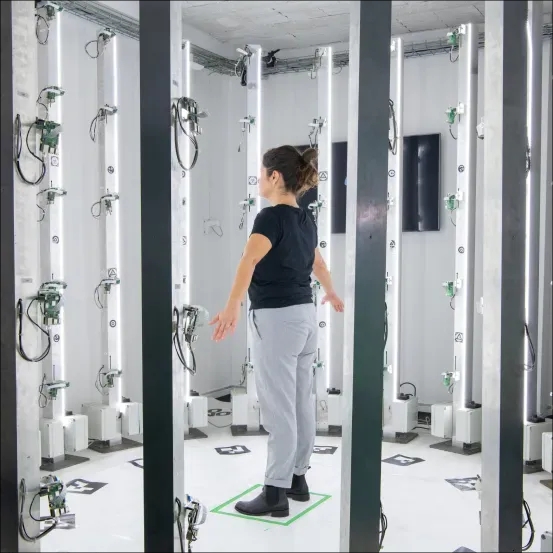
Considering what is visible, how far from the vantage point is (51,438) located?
429 cm

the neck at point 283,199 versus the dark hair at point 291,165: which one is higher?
the dark hair at point 291,165

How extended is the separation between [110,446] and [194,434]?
26.1 inches

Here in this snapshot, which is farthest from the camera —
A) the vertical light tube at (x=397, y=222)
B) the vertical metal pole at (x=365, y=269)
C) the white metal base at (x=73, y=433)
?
the vertical light tube at (x=397, y=222)

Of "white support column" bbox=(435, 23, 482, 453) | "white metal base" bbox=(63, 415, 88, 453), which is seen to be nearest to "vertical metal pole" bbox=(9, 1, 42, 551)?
"white metal base" bbox=(63, 415, 88, 453)

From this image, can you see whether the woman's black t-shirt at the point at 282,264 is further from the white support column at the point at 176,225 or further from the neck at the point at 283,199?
the white support column at the point at 176,225

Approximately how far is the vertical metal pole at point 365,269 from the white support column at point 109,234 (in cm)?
323

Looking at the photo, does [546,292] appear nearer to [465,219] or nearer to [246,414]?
[465,219]

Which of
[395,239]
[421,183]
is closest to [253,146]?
[395,239]

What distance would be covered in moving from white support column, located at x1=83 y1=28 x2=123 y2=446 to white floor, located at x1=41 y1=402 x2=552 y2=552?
1.60 feet

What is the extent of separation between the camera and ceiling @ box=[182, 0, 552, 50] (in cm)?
525

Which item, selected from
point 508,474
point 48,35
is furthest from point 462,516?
point 48,35

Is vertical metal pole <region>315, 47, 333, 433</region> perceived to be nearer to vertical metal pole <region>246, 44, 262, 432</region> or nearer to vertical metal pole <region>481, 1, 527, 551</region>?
vertical metal pole <region>246, 44, 262, 432</region>

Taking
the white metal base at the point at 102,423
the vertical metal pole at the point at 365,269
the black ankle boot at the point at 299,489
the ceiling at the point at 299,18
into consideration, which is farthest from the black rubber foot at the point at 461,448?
the ceiling at the point at 299,18

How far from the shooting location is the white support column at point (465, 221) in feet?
15.6
